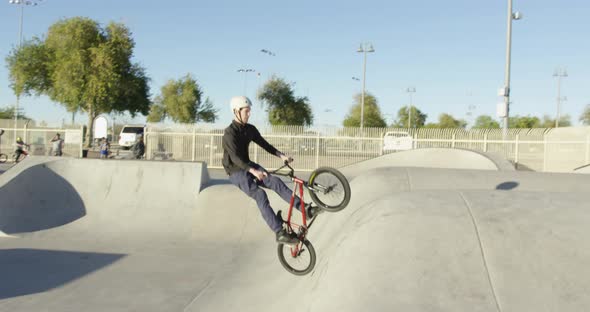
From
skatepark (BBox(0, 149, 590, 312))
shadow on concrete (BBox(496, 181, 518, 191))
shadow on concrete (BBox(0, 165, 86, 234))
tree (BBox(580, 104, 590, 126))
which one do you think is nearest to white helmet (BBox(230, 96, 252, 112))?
skatepark (BBox(0, 149, 590, 312))

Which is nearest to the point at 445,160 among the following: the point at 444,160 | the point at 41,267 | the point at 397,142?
the point at 444,160

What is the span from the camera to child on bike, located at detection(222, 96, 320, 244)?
16.7ft

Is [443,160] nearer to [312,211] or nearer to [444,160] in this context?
[444,160]

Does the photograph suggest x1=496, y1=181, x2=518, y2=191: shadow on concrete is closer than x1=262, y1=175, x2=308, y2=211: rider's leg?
No

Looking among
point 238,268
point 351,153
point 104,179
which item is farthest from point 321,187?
point 351,153

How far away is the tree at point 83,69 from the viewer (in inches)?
1425

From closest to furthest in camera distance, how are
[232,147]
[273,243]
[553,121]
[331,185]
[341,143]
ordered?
1. [232,147]
2. [331,185]
3. [273,243]
4. [341,143]
5. [553,121]

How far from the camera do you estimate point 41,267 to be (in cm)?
676

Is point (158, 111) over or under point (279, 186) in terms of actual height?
over

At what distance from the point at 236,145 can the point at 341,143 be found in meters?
18.8

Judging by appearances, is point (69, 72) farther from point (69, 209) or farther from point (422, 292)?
point (422, 292)

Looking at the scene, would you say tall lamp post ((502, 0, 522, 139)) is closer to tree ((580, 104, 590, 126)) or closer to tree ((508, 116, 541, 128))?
tree ((580, 104, 590, 126))

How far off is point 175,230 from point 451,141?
16699mm

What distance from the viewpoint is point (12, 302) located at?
5258 millimetres
